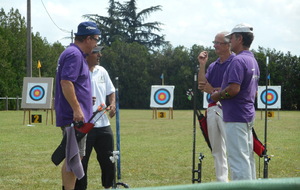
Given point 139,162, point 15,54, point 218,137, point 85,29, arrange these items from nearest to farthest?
point 85,29
point 218,137
point 139,162
point 15,54

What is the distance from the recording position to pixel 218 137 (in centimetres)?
564

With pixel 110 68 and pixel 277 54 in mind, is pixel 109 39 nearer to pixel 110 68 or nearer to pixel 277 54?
pixel 110 68

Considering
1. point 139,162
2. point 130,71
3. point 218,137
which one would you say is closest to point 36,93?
point 139,162

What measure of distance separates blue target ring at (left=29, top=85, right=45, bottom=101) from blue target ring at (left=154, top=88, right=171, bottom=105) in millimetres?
8909

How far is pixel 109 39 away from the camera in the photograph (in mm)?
58312

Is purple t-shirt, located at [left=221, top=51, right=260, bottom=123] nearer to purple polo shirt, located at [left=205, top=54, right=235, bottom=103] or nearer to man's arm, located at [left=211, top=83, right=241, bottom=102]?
man's arm, located at [left=211, top=83, right=241, bottom=102]

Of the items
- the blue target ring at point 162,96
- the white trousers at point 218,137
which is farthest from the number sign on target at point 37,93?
the white trousers at point 218,137

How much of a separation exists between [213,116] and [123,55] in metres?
44.2

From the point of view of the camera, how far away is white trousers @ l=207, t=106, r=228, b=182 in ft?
18.2

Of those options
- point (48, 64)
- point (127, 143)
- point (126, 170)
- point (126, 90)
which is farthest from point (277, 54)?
point (126, 170)

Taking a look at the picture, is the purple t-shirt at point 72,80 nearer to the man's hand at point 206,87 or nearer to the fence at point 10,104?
the man's hand at point 206,87

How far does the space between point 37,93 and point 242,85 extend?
664 inches

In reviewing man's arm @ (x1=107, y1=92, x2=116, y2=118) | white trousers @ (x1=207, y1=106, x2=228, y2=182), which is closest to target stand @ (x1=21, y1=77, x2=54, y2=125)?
man's arm @ (x1=107, y1=92, x2=116, y2=118)

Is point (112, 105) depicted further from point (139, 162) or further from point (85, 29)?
point (139, 162)
